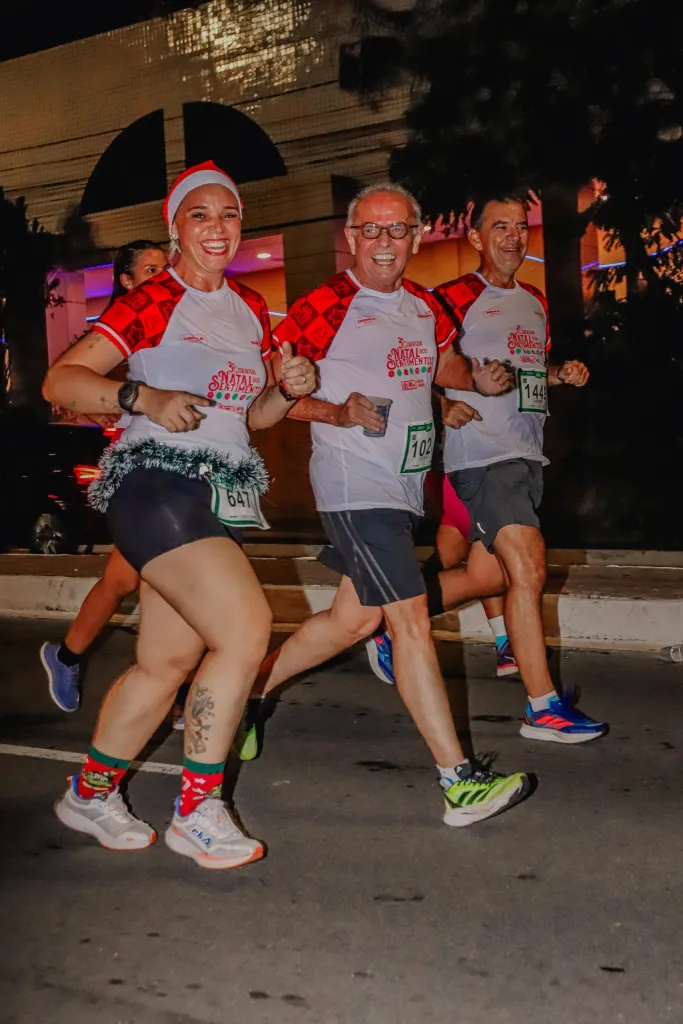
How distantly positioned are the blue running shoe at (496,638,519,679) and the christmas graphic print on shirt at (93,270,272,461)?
2.81 m

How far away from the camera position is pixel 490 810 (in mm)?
4145

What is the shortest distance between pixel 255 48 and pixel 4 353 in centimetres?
707

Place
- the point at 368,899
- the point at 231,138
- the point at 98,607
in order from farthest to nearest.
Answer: the point at 231,138 < the point at 98,607 < the point at 368,899

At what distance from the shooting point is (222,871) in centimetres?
385

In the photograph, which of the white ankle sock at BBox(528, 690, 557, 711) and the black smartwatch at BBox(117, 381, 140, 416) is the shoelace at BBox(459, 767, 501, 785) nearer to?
the white ankle sock at BBox(528, 690, 557, 711)

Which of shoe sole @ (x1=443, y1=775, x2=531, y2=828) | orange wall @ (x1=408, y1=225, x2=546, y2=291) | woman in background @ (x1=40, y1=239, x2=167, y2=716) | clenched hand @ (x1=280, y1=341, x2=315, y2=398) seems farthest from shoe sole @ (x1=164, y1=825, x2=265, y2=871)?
orange wall @ (x1=408, y1=225, x2=546, y2=291)

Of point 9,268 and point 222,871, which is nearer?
point 222,871

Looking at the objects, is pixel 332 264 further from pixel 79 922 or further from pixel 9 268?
pixel 79 922

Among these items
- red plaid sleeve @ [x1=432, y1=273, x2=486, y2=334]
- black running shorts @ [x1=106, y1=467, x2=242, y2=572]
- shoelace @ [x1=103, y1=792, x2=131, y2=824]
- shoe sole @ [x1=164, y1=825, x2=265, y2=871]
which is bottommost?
shoe sole @ [x1=164, y1=825, x2=265, y2=871]

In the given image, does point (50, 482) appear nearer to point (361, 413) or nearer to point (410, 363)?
point (410, 363)

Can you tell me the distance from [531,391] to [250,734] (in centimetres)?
208

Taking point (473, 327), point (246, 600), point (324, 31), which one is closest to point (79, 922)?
point (246, 600)

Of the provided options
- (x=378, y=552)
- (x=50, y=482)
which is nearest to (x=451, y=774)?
(x=378, y=552)

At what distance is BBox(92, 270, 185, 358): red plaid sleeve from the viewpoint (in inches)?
152
